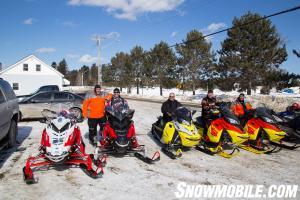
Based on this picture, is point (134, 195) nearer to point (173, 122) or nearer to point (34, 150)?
point (173, 122)

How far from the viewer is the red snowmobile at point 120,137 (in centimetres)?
723

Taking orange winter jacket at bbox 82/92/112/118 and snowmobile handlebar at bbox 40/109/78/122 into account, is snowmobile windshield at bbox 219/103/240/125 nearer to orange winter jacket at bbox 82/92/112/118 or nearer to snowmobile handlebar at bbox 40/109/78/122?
orange winter jacket at bbox 82/92/112/118

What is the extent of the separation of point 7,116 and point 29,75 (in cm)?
4088

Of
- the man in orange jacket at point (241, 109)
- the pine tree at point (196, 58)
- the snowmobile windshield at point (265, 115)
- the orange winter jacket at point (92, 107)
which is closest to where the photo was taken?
the orange winter jacket at point (92, 107)

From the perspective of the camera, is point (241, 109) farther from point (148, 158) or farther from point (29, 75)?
point (29, 75)

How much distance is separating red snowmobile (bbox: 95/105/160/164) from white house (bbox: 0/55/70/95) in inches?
1598

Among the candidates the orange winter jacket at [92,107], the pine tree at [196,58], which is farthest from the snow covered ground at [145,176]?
the pine tree at [196,58]

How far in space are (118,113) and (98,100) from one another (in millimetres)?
1266

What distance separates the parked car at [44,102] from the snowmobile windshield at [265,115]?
815 centimetres

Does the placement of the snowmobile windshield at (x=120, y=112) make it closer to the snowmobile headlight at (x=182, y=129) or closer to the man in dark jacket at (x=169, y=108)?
the snowmobile headlight at (x=182, y=129)

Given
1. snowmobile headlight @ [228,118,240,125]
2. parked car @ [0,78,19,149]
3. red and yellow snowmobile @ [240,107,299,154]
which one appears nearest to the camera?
parked car @ [0,78,19,149]

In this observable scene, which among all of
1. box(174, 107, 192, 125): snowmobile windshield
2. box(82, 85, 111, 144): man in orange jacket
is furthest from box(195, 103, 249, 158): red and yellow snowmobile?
box(82, 85, 111, 144): man in orange jacket

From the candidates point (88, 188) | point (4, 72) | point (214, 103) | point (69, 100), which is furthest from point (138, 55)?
point (88, 188)

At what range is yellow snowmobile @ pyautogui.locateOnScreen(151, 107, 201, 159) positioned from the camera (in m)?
7.83
